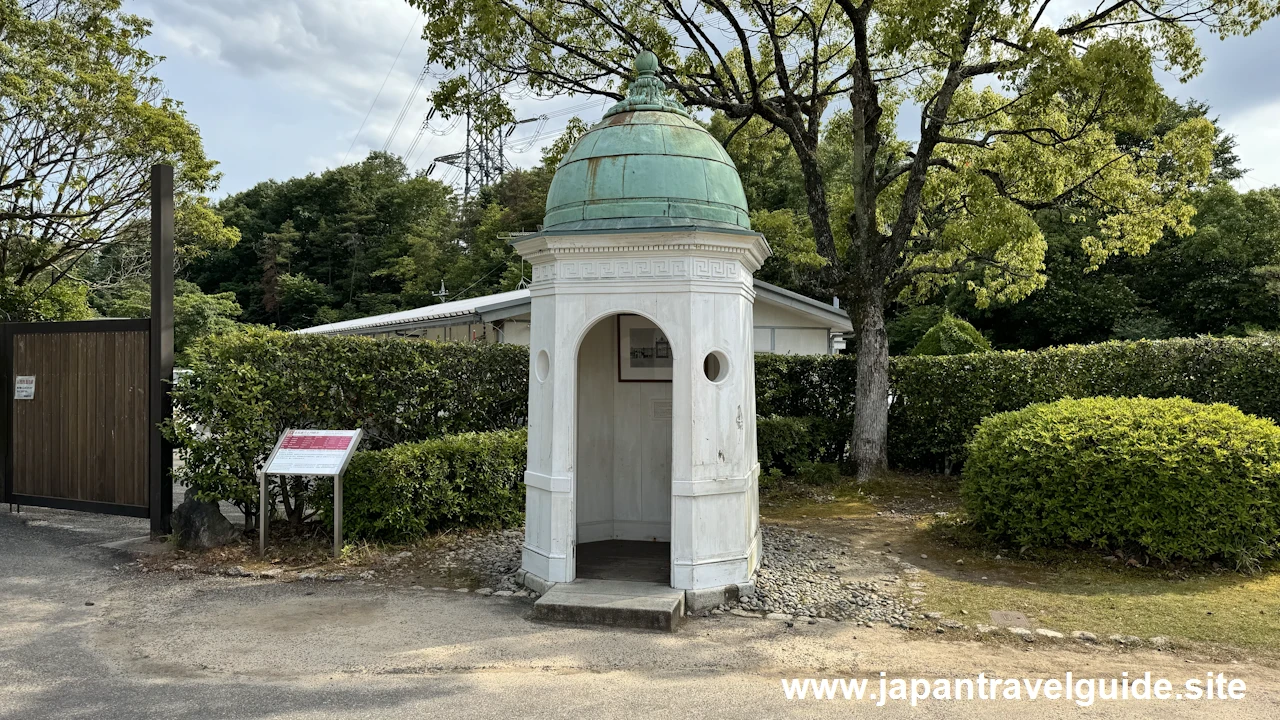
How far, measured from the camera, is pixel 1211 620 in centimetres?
600

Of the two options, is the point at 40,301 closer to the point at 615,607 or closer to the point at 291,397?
the point at 291,397

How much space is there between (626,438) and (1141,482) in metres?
4.79

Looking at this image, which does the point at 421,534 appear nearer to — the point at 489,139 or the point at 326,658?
the point at 326,658

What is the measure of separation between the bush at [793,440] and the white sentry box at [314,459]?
21.6ft

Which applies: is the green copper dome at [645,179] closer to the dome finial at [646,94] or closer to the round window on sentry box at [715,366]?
the dome finial at [646,94]

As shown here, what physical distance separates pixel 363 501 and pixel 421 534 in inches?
27.8

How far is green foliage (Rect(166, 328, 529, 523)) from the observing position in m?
7.95

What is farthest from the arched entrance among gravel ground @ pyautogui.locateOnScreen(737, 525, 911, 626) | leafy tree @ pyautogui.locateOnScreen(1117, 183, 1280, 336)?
leafy tree @ pyautogui.locateOnScreen(1117, 183, 1280, 336)

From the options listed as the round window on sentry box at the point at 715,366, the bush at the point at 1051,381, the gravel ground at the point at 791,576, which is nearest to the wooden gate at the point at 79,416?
the gravel ground at the point at 791,576

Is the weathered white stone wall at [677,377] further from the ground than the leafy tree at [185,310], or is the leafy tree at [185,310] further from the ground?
the leafy tree at [185,310]

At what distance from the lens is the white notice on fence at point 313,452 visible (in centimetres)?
761

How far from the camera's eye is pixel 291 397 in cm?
831

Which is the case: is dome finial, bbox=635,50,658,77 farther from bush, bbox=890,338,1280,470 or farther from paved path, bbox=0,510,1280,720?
bush, bbox=890,338,1280,470

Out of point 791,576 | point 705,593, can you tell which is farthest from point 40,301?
point 791,576
